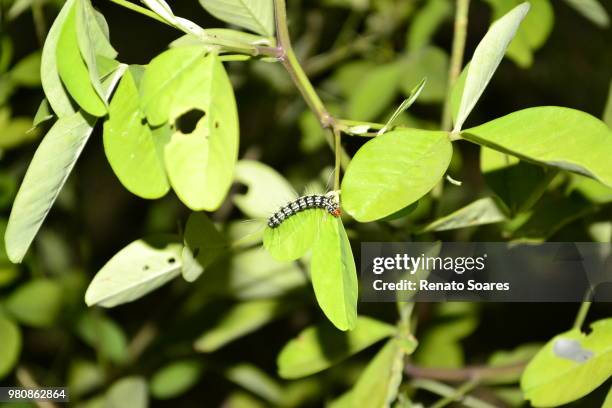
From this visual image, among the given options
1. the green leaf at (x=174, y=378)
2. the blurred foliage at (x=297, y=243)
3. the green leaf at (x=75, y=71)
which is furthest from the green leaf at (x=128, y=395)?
the green leaf at (x=75, y=71)

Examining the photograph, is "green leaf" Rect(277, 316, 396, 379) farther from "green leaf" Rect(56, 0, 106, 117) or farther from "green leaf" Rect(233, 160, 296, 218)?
"green leaf" Rect(56, 0, 106, 117)

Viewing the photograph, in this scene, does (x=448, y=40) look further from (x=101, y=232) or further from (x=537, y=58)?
(x=101, y=232)

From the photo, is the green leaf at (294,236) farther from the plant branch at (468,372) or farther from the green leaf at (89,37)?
the plant branch at (468,372)

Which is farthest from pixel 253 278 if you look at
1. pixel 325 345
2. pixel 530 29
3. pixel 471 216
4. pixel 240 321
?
pixel 530 29

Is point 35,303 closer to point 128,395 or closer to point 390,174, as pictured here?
point 128,395

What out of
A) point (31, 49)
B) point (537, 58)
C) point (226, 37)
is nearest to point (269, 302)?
point (226, 37)

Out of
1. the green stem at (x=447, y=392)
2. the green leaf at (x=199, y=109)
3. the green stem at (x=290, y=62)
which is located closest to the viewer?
the green leaf at (x=199, y=109)
